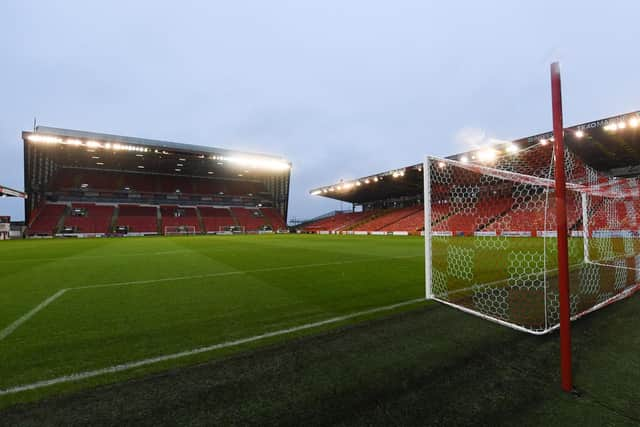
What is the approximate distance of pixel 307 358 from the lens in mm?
2131

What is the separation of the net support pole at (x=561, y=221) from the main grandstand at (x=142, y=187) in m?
32.1

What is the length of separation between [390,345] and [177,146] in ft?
112

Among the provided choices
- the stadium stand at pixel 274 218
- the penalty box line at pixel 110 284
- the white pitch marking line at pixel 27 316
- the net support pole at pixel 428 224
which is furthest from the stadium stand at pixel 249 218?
the net support pole at pixel 428 224

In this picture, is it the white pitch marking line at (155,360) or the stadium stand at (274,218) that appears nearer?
the white pitch marking line at (155,360)

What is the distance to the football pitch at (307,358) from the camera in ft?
5.09

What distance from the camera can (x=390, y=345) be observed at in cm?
234

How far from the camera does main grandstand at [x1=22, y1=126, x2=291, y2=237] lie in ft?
92.4

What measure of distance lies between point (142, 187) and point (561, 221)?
4442 centimetres

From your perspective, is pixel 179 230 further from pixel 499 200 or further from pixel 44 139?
pixel 499 200

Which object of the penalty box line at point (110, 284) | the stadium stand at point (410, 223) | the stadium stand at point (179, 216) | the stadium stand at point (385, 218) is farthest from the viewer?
the stadium stand at point (179, 216)

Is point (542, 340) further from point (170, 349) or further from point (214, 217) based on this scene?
point (214, 217)

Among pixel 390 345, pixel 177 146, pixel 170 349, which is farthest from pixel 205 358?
pixel 177 146

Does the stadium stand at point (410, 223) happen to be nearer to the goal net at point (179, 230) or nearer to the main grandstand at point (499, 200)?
the main grandstand at point (499, 200)

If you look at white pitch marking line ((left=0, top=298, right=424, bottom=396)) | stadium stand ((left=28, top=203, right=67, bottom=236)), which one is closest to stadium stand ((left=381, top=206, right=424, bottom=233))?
white pitch marking line ((left=0, top=298, right=424, bottom=396))
